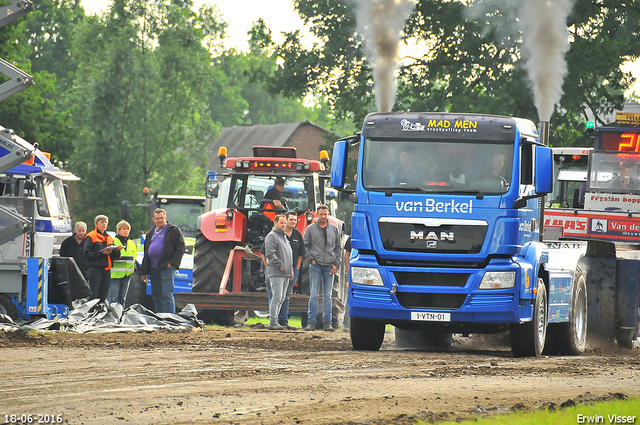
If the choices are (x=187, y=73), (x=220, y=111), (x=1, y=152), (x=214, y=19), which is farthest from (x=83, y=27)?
(x=220, y=111)

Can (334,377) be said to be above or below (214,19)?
below

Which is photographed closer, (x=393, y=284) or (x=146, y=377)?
(x=146, y=377)

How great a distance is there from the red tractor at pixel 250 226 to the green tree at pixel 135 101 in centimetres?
2484

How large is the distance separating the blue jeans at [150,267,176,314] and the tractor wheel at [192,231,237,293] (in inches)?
47.8

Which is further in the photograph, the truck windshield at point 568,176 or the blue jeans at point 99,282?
the truck windshield at point 568,176

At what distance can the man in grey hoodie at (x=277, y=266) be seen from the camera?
635 inches

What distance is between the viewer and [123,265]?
18.7 metres

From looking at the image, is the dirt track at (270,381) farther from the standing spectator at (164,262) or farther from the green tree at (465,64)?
the green tree at (465,64)

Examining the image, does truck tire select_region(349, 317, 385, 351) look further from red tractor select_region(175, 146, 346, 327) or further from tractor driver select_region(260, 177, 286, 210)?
tractor driver select_region(260, 177, 286, 210)

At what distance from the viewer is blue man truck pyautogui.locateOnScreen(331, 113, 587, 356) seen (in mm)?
11641

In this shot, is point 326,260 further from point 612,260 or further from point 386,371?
point 386,371

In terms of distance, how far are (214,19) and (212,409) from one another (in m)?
65.2

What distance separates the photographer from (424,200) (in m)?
11.7

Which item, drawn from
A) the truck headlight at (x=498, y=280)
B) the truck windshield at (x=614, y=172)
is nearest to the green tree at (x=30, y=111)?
the truck windshield at (x=614, y=172)
